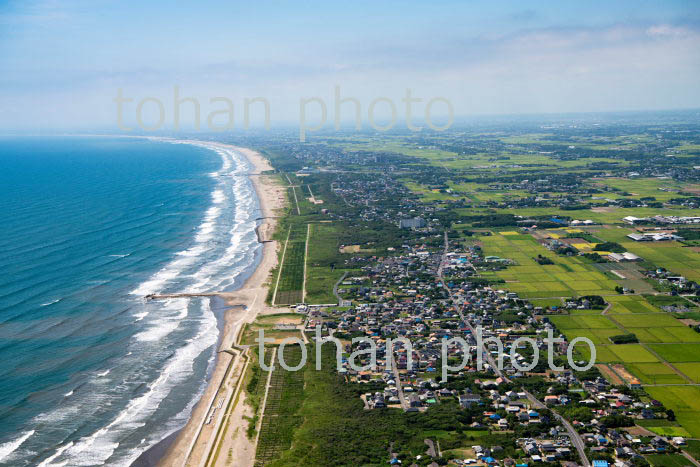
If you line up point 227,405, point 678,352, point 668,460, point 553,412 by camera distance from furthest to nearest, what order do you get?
point 678,352
point 227,405
point 553,412
point 668,460

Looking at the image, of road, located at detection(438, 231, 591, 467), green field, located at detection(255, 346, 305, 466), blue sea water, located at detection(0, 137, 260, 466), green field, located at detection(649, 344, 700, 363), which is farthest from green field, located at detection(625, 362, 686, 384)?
blue sea water, located at detection(0, 137, 260, 466)

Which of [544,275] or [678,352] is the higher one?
[544,275]

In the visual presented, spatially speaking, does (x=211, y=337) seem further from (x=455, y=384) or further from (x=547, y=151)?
(x=547, y=151)

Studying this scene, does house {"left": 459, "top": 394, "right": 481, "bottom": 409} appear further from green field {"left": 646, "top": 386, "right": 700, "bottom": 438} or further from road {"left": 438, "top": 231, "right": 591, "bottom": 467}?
green field {"left": 646, "top": 386, "right": 700, "bottom": 438}

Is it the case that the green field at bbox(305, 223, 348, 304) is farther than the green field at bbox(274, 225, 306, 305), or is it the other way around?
the green field at bbox(305, 223, 348, 304)

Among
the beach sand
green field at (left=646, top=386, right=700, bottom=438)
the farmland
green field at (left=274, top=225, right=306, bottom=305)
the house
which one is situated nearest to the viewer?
the beach sand

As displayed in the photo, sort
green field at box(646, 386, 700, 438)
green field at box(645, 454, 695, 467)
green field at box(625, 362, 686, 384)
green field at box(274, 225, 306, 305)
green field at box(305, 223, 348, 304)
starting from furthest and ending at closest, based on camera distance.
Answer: green field at box(305, 223, 348, 304) < green field at box(274, 225, 306, 305) < green field at box(625, 362, 686, 384) < green field at box(646, 386, 700, 438) < green field at box(645, 454, 695, 467)

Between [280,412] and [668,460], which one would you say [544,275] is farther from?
[280,412]

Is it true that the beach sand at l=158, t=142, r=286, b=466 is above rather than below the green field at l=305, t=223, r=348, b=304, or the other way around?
below

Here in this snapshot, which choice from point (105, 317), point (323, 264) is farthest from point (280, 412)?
point (323, 264)

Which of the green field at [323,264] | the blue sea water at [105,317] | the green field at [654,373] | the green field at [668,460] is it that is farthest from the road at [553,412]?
the blue sea water at [105,317]
